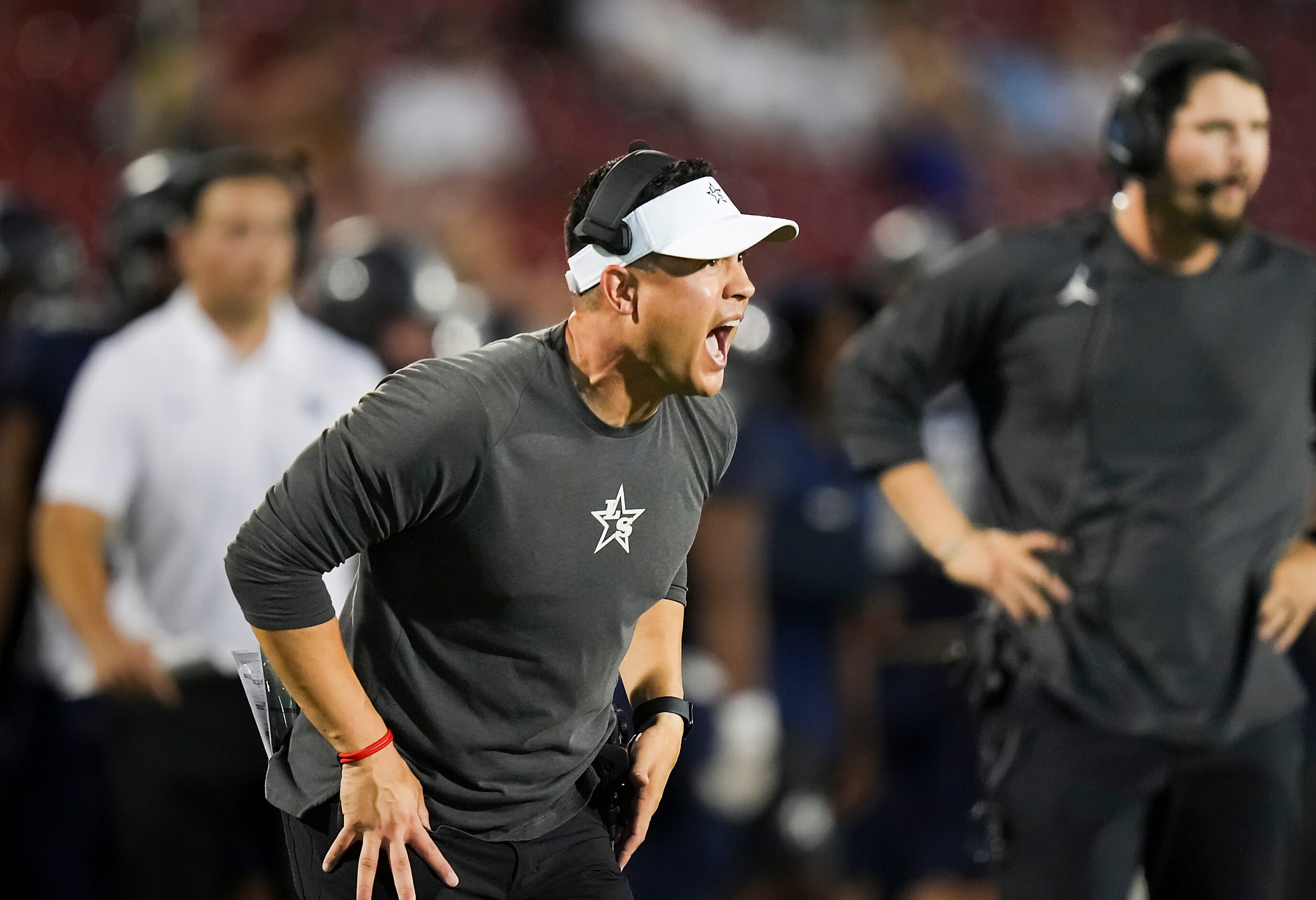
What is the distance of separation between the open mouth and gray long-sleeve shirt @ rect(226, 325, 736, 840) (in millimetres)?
192

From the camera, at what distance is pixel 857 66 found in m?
13.8

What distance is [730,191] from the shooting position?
509 inches

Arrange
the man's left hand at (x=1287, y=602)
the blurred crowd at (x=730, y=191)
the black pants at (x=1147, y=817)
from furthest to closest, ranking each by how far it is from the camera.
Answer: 1. the blurred crowd at (x=730, y=191)
2. the man's left hand at (x=1287, y=602)
3. the black pants at (x=1147, y=817)

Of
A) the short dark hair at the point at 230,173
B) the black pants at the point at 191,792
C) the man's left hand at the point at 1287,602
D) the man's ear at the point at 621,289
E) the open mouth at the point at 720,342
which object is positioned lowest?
the black pants at the point at 191,792

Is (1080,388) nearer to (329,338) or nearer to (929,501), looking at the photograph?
(929,501)

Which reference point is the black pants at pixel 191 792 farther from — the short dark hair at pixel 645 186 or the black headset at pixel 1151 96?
the black headset at pixel 1151 96

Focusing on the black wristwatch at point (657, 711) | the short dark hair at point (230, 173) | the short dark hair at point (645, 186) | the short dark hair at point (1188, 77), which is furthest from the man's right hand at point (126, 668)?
the short dark hair at point (1188, 77)

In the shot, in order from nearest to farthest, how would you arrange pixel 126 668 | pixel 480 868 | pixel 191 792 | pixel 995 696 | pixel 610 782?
pixel 480 868 < pixel 610 782 < pixel 995 696 < pixel 126 668 < pixel 191 792

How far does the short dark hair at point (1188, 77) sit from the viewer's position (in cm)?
370

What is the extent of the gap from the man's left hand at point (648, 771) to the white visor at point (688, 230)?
795mm

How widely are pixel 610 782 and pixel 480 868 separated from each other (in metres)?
0.30

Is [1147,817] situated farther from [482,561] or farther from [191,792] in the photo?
[191,792]

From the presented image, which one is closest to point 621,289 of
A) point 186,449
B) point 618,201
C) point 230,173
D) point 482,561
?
point 618,201

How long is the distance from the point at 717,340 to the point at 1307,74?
16.2 m
